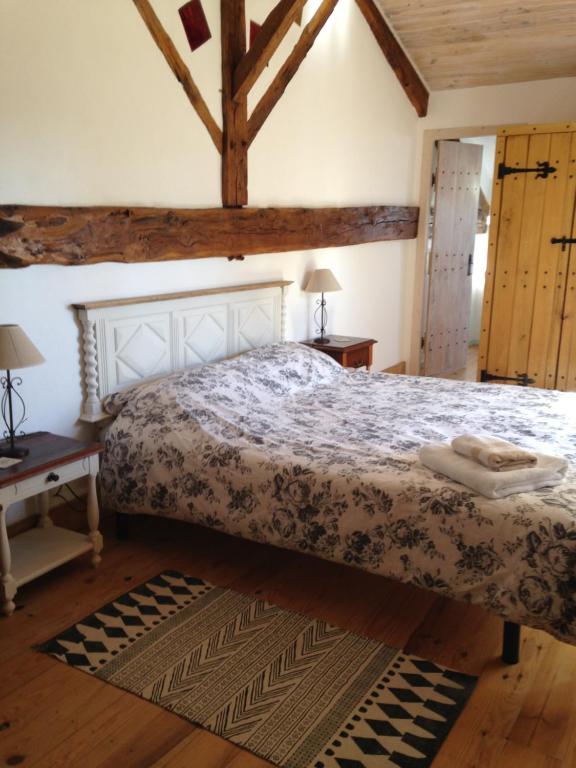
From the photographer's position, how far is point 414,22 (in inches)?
194

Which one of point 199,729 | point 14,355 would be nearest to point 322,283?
point 14,355

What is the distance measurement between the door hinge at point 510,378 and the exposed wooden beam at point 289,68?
99.8 inches

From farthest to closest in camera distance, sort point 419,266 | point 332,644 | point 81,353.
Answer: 1. point 419,266
2. point 81,353
3. point 332,644

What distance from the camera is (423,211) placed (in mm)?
5762

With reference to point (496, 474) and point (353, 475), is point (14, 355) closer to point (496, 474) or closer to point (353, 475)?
point (353, 475)

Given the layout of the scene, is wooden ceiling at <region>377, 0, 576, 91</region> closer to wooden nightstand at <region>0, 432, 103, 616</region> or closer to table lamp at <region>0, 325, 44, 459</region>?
table lamp at <region>0, 325, 44, 459</region>

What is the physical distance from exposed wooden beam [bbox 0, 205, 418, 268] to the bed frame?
21cm

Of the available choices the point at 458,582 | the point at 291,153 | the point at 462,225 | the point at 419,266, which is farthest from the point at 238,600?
the point at 462,225

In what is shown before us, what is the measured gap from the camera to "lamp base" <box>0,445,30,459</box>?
2.50 metres

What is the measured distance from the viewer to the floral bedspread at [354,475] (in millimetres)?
2080

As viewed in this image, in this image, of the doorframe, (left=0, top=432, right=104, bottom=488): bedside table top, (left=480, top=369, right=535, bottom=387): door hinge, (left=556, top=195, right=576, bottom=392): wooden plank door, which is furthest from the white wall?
(left=556, top=195, right=576, bottom=392): wooden plank door

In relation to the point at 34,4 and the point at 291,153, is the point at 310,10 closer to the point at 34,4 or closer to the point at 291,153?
the point at 291,153

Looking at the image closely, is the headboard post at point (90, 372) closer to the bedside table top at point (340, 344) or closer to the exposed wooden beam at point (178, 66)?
the exposed wooden beam at point (178, 66)

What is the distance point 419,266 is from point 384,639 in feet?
13.4
